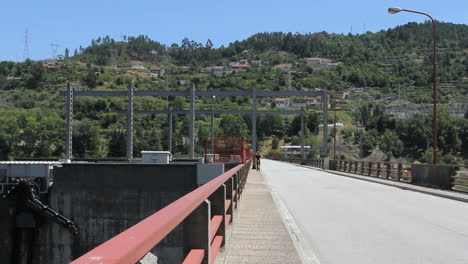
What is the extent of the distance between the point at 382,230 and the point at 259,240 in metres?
3.32

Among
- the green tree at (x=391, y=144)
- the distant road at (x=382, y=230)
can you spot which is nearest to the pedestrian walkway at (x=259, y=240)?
the distant road at (x=382, y=230)

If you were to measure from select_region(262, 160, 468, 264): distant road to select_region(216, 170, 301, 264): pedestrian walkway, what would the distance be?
0.45m

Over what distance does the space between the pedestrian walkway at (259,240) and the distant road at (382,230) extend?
1.48ft

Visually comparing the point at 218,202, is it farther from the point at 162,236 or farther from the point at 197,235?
the point at 162,236

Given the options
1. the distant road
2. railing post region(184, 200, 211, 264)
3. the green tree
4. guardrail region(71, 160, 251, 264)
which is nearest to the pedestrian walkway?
the distant road

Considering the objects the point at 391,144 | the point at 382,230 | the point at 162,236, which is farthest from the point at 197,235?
the point at 391,144

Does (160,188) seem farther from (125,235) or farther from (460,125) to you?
(460,125)

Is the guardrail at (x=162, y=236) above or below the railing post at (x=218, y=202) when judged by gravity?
above

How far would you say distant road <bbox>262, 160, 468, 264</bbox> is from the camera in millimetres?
8594

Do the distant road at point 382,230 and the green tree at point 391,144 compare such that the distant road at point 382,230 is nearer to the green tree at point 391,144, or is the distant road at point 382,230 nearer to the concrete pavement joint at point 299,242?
the concrete pavement joint at point 299,242

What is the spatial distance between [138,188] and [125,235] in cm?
2691

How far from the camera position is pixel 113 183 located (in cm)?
2894

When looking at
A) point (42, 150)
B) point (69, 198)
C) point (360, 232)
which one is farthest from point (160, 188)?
point (42, 150)

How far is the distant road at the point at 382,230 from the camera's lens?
8594 mm
